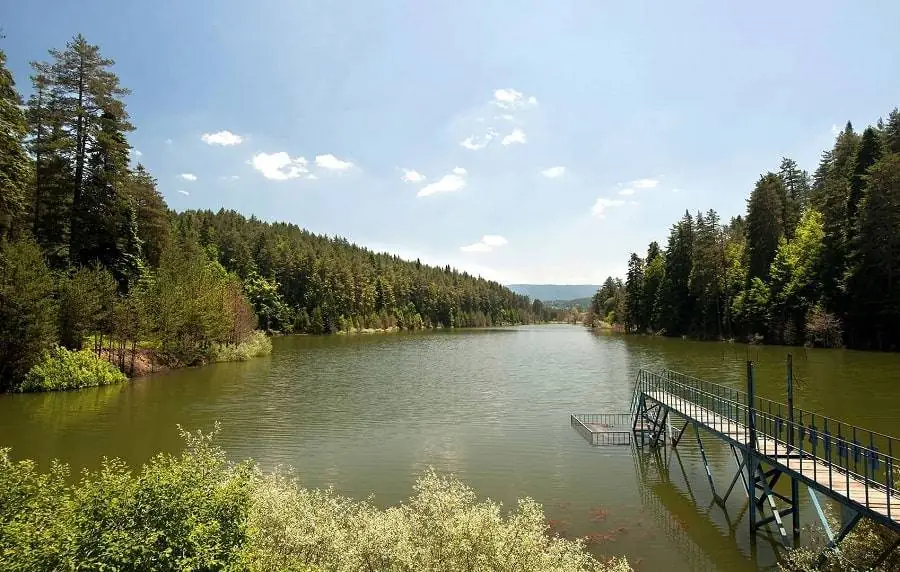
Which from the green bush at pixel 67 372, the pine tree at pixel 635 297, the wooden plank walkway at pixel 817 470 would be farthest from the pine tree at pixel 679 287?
the green bush at pixel 67 372

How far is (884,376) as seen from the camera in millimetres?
45000

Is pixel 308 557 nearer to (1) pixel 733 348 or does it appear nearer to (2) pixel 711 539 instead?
(2) pixel 711 539

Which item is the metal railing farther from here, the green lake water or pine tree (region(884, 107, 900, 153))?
pine tree (region(884, 107, 900, 153))

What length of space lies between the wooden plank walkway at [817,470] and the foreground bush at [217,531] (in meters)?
6.63

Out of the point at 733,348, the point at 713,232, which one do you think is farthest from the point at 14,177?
the point at 713,232

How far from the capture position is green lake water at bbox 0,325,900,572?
1905 centimetres

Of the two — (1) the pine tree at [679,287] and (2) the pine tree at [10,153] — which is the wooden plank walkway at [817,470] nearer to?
(2) the pine tree at [10,153]

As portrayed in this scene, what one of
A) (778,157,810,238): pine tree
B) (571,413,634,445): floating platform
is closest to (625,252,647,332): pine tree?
(778,157,810,238): pine tree

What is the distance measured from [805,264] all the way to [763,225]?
1423 centimetres

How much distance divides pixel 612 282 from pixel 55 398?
184 metres

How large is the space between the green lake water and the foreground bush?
25.1 feet

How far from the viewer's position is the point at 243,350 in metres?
68.2

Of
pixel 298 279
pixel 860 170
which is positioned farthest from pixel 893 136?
pixel 298 279

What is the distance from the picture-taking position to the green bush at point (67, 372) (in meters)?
40.4
